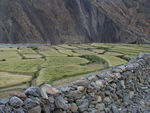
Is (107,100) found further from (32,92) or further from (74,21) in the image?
(74,21)

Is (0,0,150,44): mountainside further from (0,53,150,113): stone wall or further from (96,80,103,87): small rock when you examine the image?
(96,80,103,87): small rock

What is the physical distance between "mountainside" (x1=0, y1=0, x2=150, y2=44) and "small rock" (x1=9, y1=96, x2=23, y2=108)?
6178 centimetres

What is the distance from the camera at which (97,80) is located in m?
7.50

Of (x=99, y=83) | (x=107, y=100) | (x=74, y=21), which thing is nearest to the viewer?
(x=99, y=83)

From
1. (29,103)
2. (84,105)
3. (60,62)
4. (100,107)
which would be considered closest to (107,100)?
(100,107)

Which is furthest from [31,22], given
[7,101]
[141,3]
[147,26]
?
[7,101]

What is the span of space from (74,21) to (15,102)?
257ft

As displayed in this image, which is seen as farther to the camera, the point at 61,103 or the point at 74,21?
the point at 74,21

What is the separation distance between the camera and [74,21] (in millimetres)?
80875

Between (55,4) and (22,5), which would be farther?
(55,4)

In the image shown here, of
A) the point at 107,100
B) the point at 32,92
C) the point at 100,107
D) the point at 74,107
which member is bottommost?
the point at 100,107

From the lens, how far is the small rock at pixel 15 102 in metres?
4.43

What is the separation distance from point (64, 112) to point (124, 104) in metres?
4.20

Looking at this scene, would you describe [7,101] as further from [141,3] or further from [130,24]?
[141,3]
